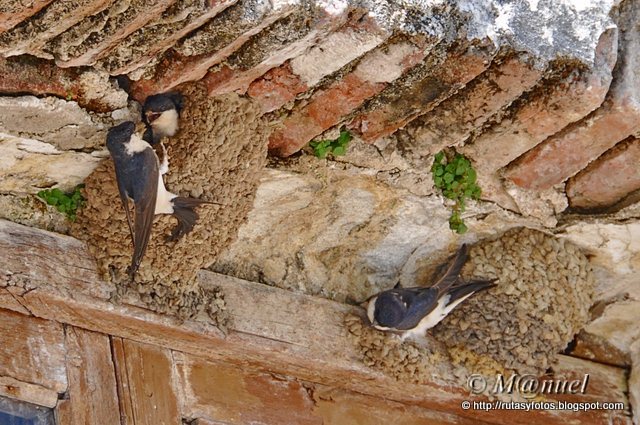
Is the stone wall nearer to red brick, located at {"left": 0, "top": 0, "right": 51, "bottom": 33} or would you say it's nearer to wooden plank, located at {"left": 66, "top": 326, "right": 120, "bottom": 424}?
red brick, located at {"left": 0, "top": 0, "right": 51, "bottom": 33}

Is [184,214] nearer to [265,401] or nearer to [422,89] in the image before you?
[265,401]

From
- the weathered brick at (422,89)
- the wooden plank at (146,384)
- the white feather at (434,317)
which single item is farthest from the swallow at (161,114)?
the white feather at (434,317)

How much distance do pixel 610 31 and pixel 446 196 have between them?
924 mm

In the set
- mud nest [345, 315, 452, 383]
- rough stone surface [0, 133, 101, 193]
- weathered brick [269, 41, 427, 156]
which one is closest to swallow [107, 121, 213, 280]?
rough stone surface [0, 133, 101, 193]

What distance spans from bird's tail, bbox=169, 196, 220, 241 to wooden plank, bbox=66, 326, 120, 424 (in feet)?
1.43

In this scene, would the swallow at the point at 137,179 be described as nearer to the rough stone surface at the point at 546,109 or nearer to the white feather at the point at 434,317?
the rough stone surface at the point at 546,109

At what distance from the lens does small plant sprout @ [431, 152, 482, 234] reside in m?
4.69

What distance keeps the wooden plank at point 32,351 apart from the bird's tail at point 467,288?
5.45ft

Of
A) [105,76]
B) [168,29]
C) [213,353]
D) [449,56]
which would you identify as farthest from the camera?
[213,353]

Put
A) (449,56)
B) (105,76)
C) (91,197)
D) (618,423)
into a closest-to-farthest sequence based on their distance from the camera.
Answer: (105,76), (449,56), (91,197), (618,423)

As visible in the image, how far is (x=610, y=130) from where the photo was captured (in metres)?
4.39

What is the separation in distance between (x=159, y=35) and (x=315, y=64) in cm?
58

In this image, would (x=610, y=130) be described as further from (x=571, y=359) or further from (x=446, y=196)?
(x=571, y=359)

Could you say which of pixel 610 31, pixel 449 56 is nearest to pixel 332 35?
pixel 449 56
